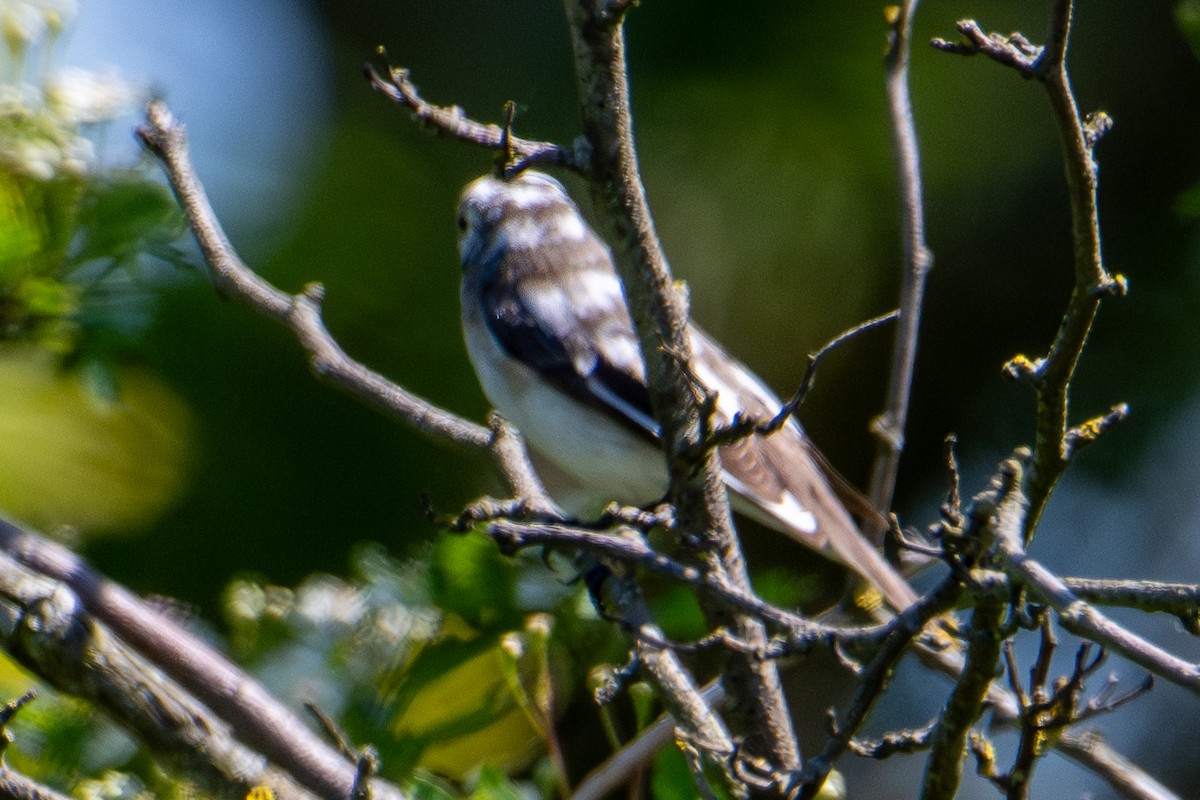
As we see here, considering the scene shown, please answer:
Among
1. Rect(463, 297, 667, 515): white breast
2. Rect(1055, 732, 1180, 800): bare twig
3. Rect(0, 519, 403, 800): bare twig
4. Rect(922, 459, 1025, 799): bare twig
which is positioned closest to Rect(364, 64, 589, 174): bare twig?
Rect(922, 459, 1025, 799): bare twig

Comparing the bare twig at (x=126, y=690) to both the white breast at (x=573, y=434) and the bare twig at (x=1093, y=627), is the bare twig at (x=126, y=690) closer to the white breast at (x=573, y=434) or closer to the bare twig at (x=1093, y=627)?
the bare twig at (x=1093, y=627)

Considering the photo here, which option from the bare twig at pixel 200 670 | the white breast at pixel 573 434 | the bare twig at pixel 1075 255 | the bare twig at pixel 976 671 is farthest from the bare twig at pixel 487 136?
the white breast at pixel 573 434

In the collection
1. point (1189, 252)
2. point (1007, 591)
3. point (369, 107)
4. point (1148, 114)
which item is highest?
point (1148, 114)

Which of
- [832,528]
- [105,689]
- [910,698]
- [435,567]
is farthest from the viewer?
[910,698]

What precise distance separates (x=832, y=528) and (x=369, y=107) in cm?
211

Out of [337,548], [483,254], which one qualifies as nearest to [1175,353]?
[483,254]

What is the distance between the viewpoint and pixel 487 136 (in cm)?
139

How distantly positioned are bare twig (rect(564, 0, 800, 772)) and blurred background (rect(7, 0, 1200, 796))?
1738 millimetres

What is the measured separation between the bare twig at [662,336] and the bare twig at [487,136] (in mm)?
36

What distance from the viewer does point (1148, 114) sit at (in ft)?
13.4

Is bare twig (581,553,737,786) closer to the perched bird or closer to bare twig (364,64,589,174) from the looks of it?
bare twig (364,64,589,174)

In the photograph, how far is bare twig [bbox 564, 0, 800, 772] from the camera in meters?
1.39

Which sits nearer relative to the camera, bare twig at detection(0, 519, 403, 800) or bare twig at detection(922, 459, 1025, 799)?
bare twig at detection(922, 459, 1025, 799)

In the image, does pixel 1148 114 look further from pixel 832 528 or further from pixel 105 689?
pixel 105 689
